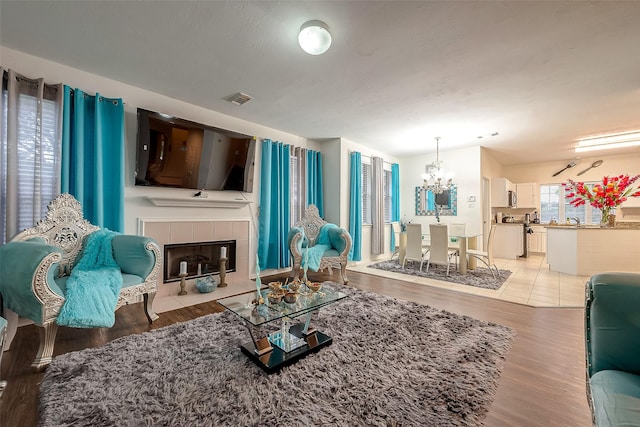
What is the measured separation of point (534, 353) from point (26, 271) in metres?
3.58

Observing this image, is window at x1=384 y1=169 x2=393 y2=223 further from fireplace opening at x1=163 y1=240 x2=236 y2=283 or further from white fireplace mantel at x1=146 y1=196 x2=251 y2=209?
fireplace opening at x1=163 y1=240 x2=236 y2=283

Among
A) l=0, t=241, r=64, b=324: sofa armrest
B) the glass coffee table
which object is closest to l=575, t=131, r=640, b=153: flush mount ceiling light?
the glass coffee table

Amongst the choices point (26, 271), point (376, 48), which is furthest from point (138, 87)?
point (376, 48)

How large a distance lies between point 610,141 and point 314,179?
554 centimetres

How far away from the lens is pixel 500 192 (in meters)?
6.17

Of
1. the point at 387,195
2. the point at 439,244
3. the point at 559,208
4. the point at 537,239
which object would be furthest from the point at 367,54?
the point at 559,208

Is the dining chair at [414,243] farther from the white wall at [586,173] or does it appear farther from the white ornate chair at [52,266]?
the white wall at [586,173]

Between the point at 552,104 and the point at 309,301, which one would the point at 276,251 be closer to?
the point at 309,301

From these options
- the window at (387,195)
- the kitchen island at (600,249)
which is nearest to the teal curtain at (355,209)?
the window at (387,195)

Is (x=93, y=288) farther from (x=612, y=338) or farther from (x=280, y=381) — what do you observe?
(x=612, y=338)

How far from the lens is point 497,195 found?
620 centimetres

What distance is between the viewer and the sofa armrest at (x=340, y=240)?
3822mm

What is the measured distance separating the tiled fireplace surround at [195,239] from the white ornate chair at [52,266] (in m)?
0.55

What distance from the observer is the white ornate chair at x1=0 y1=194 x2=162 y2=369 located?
1643mm
